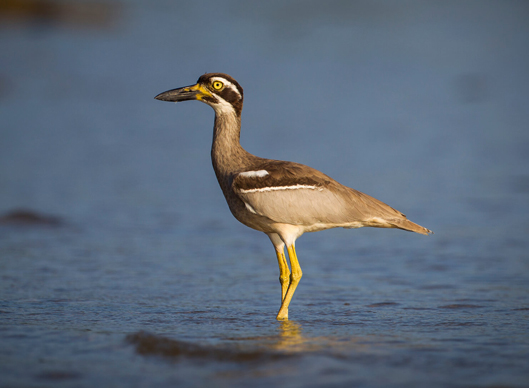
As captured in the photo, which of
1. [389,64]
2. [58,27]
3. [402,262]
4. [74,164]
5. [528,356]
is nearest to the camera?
[528,356]

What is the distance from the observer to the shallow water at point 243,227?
18.1 ft

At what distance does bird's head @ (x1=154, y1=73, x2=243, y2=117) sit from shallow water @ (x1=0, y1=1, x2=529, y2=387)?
2063mm

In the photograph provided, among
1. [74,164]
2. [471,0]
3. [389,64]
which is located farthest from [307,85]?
[471,0]

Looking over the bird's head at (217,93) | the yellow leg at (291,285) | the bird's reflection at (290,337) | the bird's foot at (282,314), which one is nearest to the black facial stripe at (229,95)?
the bird's head at (217,93)

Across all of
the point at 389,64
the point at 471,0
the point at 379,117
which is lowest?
the point at 379,117

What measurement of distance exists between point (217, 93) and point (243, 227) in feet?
14.2

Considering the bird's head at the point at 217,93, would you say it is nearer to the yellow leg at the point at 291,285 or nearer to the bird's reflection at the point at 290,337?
the yellow leg at the point at 291,285

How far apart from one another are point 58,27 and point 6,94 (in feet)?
25.9

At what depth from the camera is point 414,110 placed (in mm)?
18031

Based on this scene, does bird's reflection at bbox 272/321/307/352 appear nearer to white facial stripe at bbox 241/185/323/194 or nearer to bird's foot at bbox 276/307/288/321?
bird's foot at bbox 276/307/288/321

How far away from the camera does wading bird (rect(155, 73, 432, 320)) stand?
673 cm

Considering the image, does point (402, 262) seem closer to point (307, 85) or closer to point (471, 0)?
point (307, 85)

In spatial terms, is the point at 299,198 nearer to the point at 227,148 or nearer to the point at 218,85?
the point at 227,148

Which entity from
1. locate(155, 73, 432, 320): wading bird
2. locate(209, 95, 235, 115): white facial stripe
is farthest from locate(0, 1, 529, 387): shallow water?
locate(209, 95, 235, 115): white facial stripe
